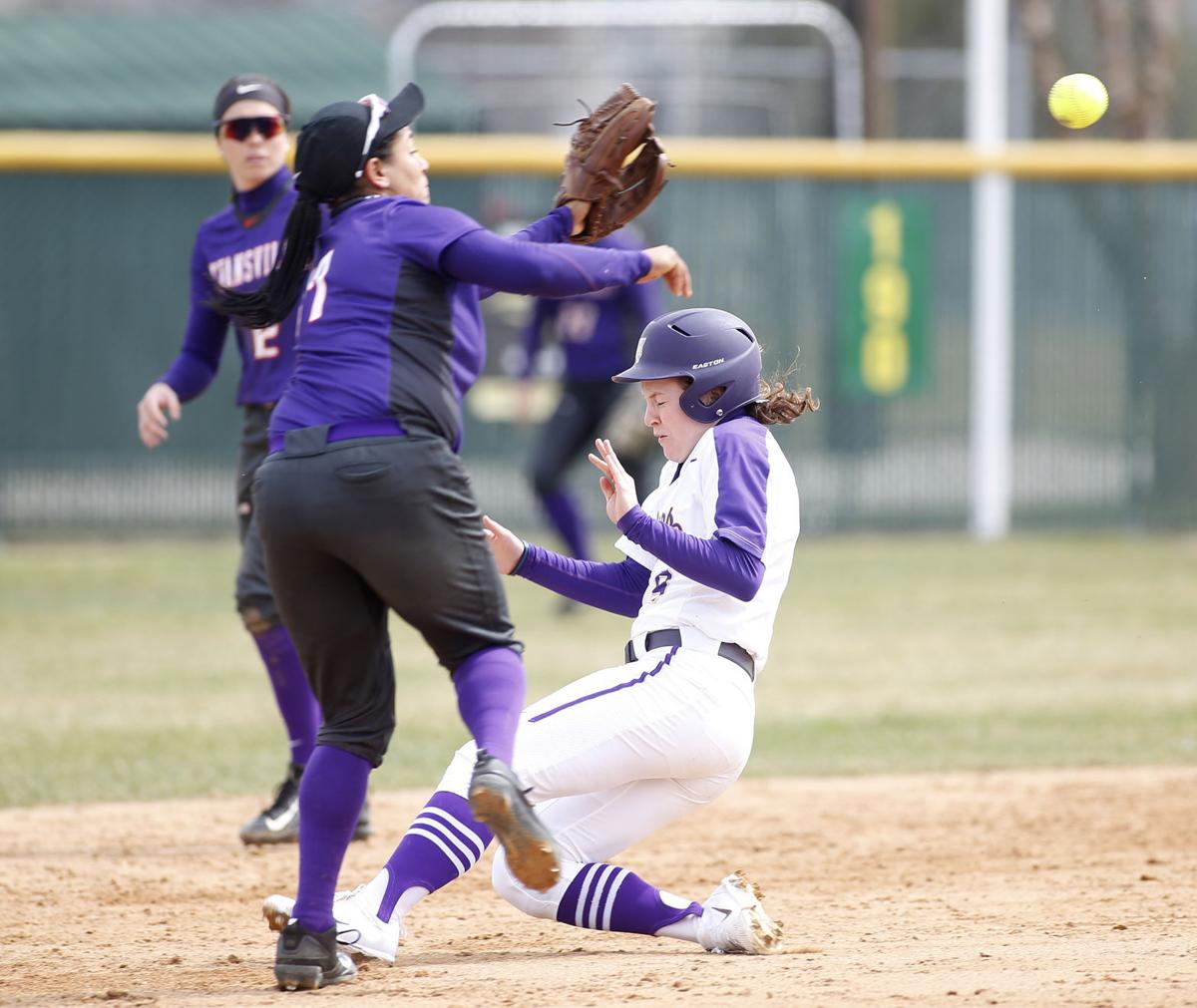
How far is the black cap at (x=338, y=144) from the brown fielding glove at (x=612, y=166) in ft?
1.61

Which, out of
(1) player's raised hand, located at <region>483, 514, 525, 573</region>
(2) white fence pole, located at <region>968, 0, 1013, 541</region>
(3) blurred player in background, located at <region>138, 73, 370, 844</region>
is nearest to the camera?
(1) player's raised hand, located at <region>483, 514, 525, 573</region>

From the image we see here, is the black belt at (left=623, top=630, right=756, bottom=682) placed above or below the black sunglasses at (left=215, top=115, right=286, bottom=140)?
below

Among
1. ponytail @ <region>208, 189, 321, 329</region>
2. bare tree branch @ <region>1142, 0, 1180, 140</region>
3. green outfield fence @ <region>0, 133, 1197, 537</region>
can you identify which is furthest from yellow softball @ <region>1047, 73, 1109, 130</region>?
bare tree branch @ <region>1142, 0, 1180, 140</region>

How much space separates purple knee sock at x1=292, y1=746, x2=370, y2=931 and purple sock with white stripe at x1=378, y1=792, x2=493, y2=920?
188 millimetres

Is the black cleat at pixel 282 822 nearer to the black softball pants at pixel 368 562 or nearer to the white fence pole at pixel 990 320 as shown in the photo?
the black softball pants at pixel 368 562

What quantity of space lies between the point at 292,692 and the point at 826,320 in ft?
27.2

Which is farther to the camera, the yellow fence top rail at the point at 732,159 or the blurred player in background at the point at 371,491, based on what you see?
the yellow fence top rail at the point at 732,159

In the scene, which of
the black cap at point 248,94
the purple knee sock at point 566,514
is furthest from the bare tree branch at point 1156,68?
the black cap at point 248,94

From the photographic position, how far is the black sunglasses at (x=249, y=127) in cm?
517

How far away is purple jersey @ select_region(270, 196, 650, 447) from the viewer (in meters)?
3.42

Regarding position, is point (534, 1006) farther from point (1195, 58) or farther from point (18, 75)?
point (1195, 58)

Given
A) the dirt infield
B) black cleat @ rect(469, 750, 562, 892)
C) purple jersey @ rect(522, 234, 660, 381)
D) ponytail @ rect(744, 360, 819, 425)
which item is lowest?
the dirt infield

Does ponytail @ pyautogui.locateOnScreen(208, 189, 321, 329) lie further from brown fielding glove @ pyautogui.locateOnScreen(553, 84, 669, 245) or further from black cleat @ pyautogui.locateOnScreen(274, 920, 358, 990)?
black cleat @ pyautogui.locateOnScreen(274, 920, 358, 990)

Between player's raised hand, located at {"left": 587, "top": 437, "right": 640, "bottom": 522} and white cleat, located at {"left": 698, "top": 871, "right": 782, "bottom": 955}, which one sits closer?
player's raised hand, located at {"left": 587, "top": 437, "right": 640, "bottom": 522}
